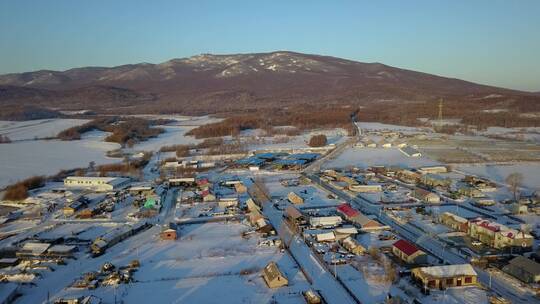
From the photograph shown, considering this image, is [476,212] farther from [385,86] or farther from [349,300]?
[385,86]

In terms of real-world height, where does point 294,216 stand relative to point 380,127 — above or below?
below

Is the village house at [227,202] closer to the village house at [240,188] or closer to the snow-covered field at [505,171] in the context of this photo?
the village house at [240,188]

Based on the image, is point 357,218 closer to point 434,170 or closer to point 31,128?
point 434,170

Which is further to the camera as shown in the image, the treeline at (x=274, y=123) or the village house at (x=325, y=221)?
the treeline at (x=274, y=123)

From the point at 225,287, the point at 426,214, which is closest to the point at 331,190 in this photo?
the point at 426,214

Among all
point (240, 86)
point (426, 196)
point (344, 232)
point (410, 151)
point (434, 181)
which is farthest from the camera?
point (240, 86)

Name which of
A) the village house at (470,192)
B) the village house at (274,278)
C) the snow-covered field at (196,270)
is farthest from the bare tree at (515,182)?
the village house at (274,278)

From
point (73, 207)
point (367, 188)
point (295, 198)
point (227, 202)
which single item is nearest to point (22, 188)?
point (73, 207)
